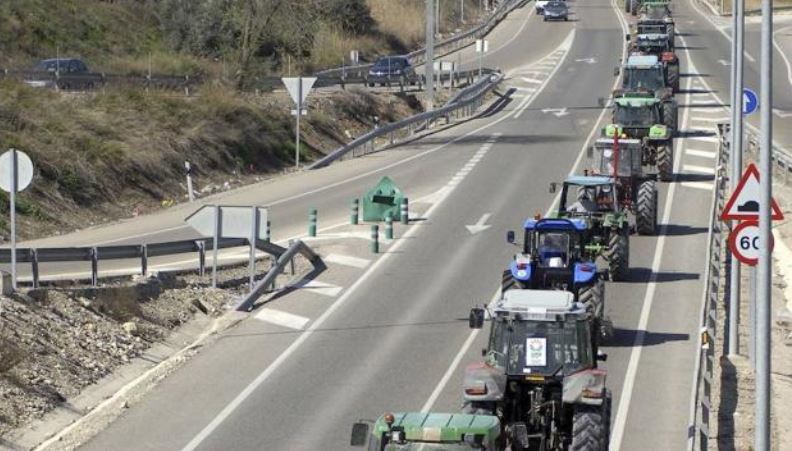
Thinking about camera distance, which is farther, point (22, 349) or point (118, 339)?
point (118, 339)

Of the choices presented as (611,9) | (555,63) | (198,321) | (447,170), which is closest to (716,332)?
(198,321)

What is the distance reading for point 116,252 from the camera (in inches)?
1123

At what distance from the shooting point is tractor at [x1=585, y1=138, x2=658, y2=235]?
36.1 metres

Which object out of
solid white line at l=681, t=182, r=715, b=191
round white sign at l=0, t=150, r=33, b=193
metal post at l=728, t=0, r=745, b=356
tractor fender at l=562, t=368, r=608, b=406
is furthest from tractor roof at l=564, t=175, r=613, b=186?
tractor fender at l=562, t=368, r=608, b=406

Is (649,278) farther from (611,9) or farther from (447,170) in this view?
(611,9)

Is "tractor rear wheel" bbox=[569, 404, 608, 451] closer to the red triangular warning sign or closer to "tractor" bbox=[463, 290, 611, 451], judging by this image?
"tractor" bbox=[463, 290, 611, 451]

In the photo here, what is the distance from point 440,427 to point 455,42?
81252 mm

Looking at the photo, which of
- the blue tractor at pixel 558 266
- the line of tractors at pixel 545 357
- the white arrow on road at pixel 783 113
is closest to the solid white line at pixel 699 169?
the line of tractors at pixel 545 357

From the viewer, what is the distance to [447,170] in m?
47.5

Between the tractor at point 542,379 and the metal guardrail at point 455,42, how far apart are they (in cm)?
4933

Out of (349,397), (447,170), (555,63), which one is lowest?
(349,397)

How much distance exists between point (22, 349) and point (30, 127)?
20725mm

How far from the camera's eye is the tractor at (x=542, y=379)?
16828 millimetres

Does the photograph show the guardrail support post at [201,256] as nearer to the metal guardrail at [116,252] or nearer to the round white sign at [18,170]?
the metal guardrail at [116,252]
